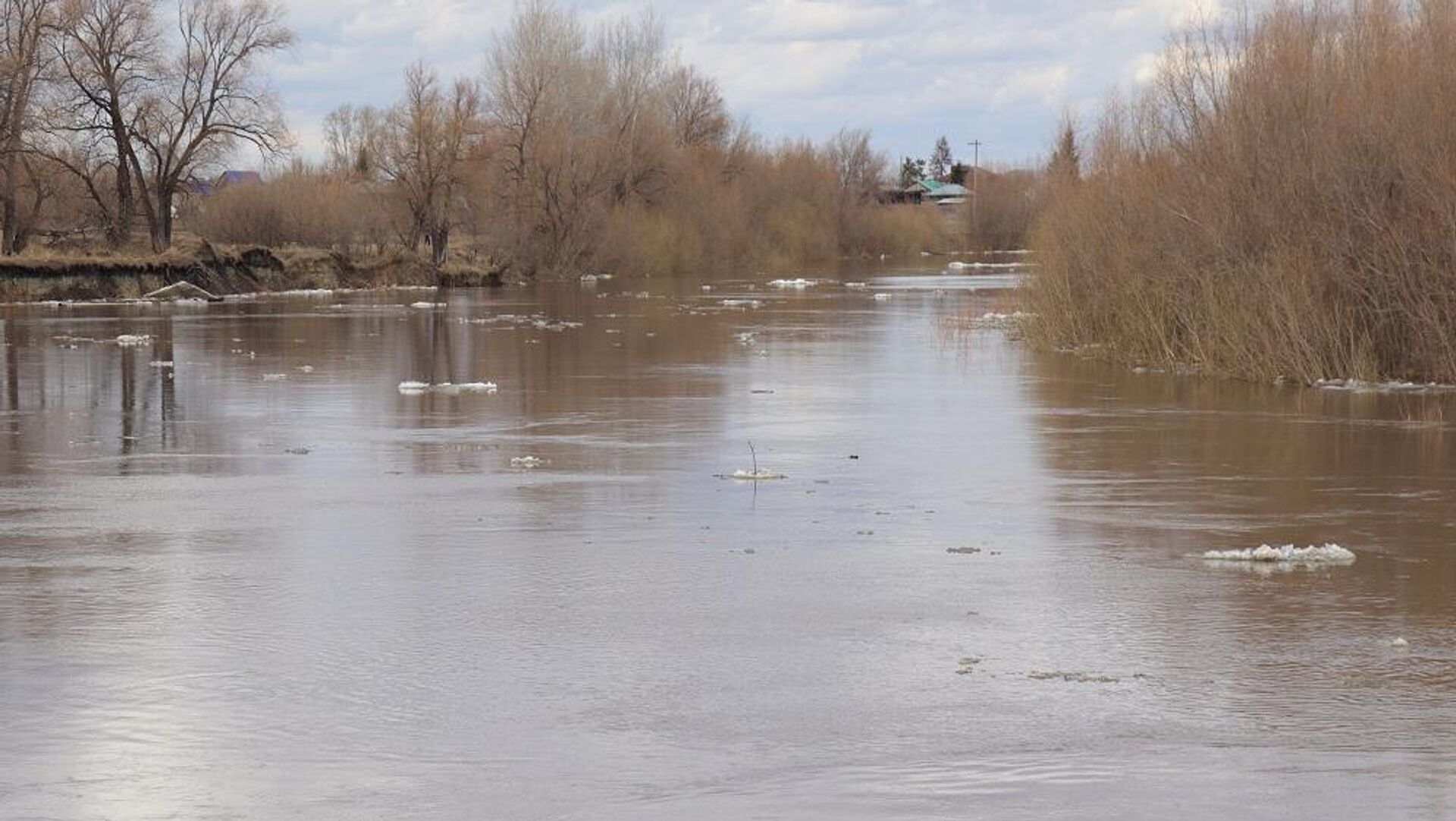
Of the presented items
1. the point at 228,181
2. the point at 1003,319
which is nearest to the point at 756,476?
the point at 1003,319

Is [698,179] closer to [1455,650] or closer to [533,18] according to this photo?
[533,18]

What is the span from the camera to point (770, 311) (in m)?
46.6

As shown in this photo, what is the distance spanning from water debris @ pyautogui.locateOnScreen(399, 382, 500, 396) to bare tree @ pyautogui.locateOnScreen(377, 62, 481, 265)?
5500 centimetres

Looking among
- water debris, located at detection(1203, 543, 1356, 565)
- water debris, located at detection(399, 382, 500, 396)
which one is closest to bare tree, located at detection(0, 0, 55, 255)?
water debris, located at detection(399, 382, 500, 396)

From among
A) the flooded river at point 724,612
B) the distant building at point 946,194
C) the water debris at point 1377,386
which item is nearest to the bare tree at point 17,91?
the flooded river at point 724,612

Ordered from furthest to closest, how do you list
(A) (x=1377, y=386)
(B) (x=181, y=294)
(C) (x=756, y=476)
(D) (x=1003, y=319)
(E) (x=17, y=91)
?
(E) (x=17, y=91)
(B) (x=181, y=294)
(D) (x=1003, y=319)
(A) (x=1377, y=386)
(C) (x=756, y=476)

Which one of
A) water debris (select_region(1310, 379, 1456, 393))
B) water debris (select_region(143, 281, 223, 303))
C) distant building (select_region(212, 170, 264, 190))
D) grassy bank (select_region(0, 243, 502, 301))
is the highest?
distant building (select_region(212, 170, 264, 190))

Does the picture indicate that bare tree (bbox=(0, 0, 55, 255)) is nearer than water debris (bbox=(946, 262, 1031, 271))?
Yes

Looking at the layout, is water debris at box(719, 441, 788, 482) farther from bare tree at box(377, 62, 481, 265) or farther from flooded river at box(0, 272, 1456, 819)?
bare tree at box(377, 62, 481, 265)

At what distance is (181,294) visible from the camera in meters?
57.9

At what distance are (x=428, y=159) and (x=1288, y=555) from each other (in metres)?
70.2

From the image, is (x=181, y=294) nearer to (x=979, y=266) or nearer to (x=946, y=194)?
(x=979, y=266)

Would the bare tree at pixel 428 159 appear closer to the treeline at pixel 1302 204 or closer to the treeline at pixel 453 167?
the treeline at pixel 453 167

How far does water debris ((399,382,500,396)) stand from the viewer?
23031mm
